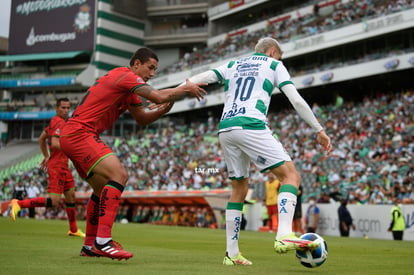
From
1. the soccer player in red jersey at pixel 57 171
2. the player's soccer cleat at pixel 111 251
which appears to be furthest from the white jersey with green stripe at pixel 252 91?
the soccer player in red jersey at pixel 57 171

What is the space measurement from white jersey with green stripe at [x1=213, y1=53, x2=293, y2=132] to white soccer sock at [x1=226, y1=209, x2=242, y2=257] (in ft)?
3.35

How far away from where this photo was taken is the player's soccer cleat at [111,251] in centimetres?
602

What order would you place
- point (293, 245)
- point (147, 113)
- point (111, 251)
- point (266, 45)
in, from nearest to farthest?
1. point (293, 245)
2. point (111, 251)
3. point (266, 45)
4. point (147, 113)

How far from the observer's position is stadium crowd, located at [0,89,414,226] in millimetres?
21828

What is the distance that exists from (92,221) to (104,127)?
1138mm

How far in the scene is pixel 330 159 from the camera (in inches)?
1029

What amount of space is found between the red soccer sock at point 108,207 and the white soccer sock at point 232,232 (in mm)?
1318

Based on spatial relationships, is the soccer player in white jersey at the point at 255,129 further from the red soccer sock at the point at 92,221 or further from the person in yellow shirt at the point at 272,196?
the person in yellow shirt at the point at 272,196

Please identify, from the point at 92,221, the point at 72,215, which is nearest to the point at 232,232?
the point at 92,221

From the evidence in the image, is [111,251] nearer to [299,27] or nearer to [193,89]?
[193,89]

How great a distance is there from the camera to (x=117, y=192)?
6309mm

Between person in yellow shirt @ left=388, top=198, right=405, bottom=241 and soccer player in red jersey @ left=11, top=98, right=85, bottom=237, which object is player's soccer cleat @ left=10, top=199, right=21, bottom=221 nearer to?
soccer player in red jersey @ left=11, top=98, right=85, bottom=237

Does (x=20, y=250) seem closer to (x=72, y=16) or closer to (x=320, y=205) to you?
(x=320, y=205)

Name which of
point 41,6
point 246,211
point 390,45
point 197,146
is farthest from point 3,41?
point 246,211
